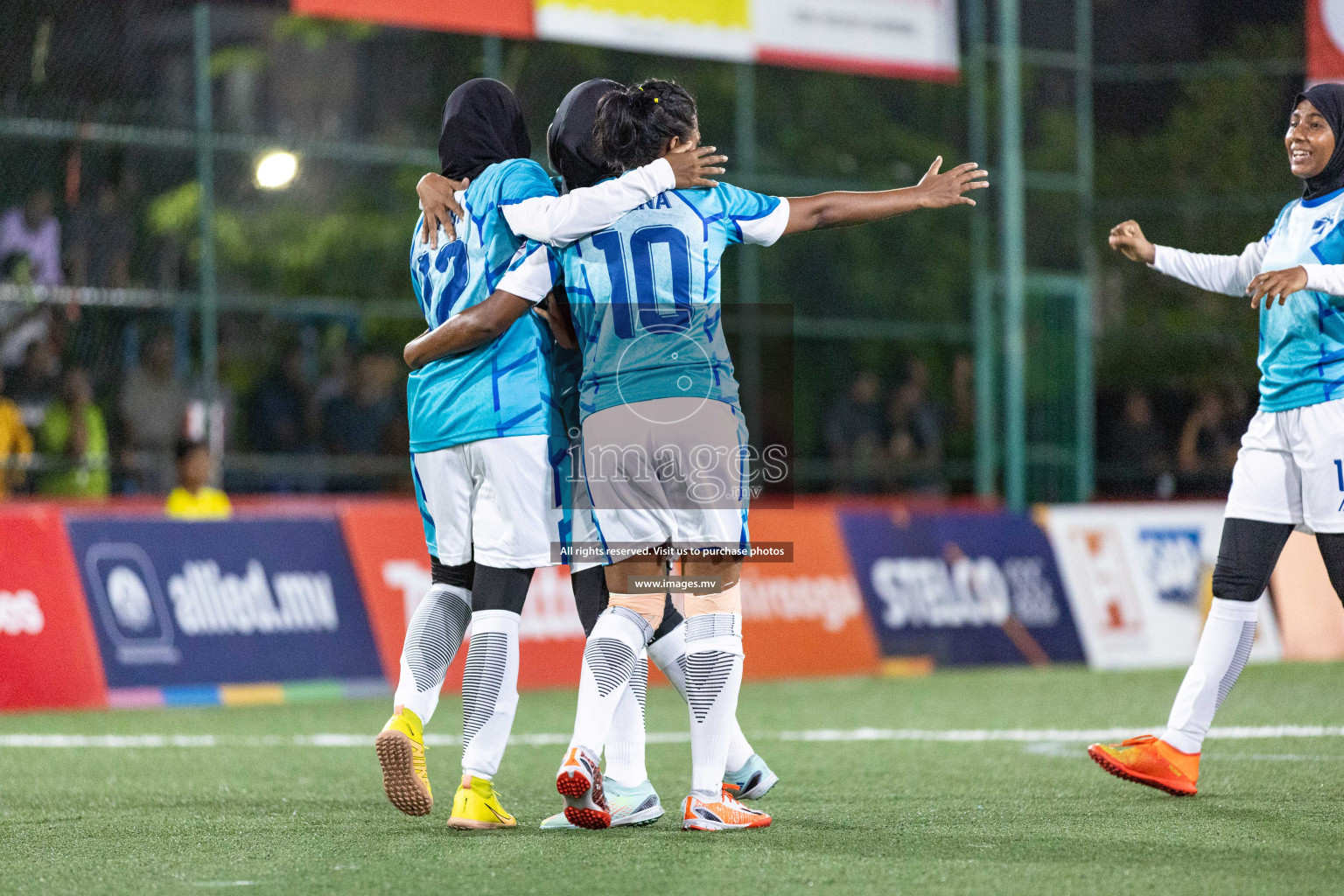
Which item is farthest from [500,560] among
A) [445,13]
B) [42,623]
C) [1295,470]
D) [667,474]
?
[445,13]

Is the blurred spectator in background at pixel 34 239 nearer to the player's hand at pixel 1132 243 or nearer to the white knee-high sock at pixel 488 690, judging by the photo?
the white knee-high sock at pixel 488 690

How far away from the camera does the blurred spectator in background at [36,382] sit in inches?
522

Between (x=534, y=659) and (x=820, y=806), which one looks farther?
(x=534, y=659)

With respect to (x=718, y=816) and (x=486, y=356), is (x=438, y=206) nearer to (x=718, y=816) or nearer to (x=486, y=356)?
(x=486, y=356)

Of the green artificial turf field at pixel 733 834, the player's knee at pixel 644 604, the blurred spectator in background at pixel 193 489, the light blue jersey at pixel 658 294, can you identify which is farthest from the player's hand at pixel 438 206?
the blurred spectator in background at pixel 193 489

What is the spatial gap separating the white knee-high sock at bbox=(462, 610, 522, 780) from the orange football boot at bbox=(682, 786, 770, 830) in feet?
1.95

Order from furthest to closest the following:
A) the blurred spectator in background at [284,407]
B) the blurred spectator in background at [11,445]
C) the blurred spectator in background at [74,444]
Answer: the blurred spectator in background at [284,407] < the blurred spectator in background at [74,444] < the blurred spectator in background at [11,445]

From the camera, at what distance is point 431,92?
17.3 m

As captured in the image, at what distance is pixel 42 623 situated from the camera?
9883mm

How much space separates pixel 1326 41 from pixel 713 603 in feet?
39.2

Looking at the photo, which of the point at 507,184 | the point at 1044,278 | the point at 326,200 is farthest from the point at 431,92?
the point at 507,184

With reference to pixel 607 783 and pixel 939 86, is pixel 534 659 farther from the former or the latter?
pixel 939 86

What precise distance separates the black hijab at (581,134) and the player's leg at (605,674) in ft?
3.93

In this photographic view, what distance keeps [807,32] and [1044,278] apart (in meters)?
3.25
